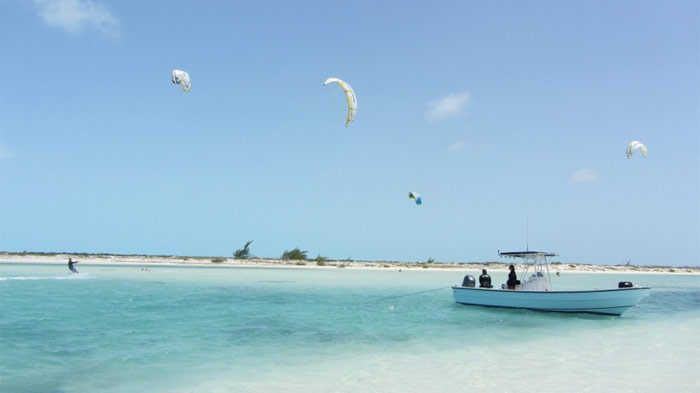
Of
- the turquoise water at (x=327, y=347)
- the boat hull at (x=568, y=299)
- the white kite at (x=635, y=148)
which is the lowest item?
the turquoise water at (x=327, y=347)

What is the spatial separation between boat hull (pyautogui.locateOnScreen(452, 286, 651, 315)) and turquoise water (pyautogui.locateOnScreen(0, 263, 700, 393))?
34 centimetres

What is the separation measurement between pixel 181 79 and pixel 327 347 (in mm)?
16223

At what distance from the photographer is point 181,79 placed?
22578 mm

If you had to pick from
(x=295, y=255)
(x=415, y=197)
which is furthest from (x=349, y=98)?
(x=295, y=255)

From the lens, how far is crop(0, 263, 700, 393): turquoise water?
25.7 ft

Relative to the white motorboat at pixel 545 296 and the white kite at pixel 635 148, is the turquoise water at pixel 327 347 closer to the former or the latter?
the white motorboat at pixel 545 296

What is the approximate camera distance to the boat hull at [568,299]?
643 inches

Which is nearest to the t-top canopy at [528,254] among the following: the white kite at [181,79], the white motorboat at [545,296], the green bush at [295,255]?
the white motorboat at [545,296]

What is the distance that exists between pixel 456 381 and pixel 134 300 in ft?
45.6

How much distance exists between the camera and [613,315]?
16.8 m

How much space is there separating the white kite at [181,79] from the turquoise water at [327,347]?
9.45 m

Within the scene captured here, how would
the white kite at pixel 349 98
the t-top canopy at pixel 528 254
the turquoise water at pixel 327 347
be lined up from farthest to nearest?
the white kite at pixel 349 98 → the t-top canopy at pixel 528 254 → the turquoise water at pixel 327 347

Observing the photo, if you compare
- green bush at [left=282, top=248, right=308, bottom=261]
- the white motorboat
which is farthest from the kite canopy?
green bush at [left=282, top=248, right=308, bottom=261]

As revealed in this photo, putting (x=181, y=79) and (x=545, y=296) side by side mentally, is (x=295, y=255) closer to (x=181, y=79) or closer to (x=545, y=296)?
(x=181, y=79)
